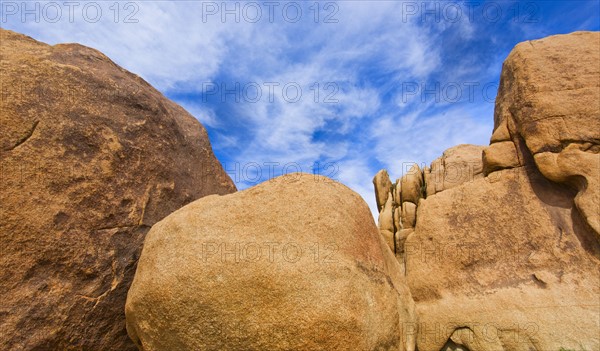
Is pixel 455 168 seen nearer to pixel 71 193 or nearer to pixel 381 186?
pixel 381 186

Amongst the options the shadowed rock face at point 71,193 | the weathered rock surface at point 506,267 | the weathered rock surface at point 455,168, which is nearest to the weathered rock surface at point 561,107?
the weathered rock surface at point 506,267

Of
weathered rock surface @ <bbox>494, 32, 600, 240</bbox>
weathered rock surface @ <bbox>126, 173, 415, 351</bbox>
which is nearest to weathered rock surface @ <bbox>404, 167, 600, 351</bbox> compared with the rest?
weathered rock surface @ <bbox>494, 32, 600, 240</bbox>

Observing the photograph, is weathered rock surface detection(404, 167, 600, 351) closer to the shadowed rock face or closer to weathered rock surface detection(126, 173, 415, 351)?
weathered rock surface detection(126, 173, 415, 351)

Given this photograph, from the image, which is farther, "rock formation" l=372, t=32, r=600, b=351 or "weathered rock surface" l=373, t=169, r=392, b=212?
"weathered rock surface" l=373, t=169, r=392, b=212

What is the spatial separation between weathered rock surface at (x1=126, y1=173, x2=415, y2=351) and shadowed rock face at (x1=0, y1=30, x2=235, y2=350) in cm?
73

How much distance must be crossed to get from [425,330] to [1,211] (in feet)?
20.8

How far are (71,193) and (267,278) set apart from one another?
3.07 meters

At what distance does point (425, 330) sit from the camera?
6035mm

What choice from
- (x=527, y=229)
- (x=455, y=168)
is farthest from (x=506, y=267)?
(x=455, y=168)

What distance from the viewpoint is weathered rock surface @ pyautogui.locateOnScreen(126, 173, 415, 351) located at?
12.3ft

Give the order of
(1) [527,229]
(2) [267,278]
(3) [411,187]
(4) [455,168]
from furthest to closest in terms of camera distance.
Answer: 1. (3) [411,187]
2. (4) [455,168]
3. (1) [527,229]
4. (2) [267,278]

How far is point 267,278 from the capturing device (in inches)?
151

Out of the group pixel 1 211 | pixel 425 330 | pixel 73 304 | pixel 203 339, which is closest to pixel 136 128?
pixel 1 211

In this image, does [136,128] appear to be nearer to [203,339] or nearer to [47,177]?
[47,177]
